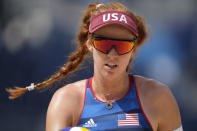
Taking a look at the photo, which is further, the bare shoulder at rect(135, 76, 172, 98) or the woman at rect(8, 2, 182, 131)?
the bare shoulder at rect(135, 76, 172, 98)

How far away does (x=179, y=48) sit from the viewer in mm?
4840

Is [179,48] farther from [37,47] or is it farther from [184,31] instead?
[37,47]

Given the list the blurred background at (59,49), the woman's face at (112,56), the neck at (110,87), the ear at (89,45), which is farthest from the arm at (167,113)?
the blurred background at (59,49)

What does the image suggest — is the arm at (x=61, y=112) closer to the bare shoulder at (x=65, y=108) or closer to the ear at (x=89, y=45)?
the bare shoulder at (x=65, y=108)

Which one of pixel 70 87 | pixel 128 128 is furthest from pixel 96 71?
pixel 128 128

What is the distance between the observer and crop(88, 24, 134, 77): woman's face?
2438 mm

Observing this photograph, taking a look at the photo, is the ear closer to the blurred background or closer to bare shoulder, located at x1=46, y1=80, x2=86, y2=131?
bare shoulder, located at x1=46, y1=80, x2=86, y2=131

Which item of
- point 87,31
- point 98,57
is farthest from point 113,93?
point 87,31

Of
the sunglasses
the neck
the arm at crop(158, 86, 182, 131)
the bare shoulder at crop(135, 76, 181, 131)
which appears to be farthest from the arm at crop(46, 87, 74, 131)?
the arm at crop(158, 86, 182, 131)

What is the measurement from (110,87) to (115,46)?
389mm

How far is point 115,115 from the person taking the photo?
247 centimetres

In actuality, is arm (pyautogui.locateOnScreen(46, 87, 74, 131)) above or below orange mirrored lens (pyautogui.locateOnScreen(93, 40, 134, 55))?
below

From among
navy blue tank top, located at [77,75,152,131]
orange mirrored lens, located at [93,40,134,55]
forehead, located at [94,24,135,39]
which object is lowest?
navy blue tank top, located at [77,75,152,131]

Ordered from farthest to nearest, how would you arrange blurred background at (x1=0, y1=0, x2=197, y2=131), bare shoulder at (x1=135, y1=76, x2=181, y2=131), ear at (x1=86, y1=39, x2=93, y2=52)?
blurred background at (x1=0, y1=0, x2=197, y2=131)
ear at (x1=86, y1=39, x2=93, y2=52)
bare shoulder at (x1=135, y1=76, x2=181, y2=131)
